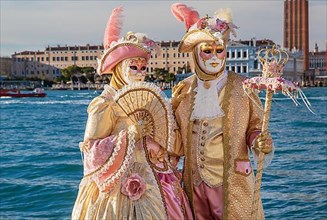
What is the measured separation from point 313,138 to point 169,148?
17568mm

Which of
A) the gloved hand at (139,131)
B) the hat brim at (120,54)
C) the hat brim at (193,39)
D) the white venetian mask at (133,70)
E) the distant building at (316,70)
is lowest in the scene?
the distant building at (316,70)

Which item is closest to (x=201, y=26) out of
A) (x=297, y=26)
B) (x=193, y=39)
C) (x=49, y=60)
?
(x=193, y=39)

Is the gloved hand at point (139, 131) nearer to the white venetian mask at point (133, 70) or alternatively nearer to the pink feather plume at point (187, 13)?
the white venetian mask at point (133, 70)

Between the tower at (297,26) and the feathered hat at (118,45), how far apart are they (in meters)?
101

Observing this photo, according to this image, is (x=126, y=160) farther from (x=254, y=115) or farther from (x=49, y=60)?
(x=49, y=60)

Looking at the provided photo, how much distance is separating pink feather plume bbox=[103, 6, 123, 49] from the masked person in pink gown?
0.19 feet

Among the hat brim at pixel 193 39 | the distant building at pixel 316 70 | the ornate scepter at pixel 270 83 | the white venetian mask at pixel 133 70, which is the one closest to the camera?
the ornate scepter at pixel 270 83

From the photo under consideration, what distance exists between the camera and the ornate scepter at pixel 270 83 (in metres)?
3.64

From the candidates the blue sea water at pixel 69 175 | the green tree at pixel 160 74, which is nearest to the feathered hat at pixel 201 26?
the blue sea water at pixel 69 175

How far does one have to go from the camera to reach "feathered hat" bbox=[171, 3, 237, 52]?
412 centimetres

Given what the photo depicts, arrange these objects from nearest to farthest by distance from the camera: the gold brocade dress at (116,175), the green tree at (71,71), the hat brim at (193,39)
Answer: the gold brocade dress at (116,175) < the hat brim at (193,39) < the green tree at (71,71)

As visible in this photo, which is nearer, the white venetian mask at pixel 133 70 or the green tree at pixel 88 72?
the white venetian mask at pixel 133 70

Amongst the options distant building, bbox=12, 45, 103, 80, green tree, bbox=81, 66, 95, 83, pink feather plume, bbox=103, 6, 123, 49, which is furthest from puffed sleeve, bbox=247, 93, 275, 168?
distant building, bbox=12, 45, 103, 80

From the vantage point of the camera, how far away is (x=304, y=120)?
98.4 feet
